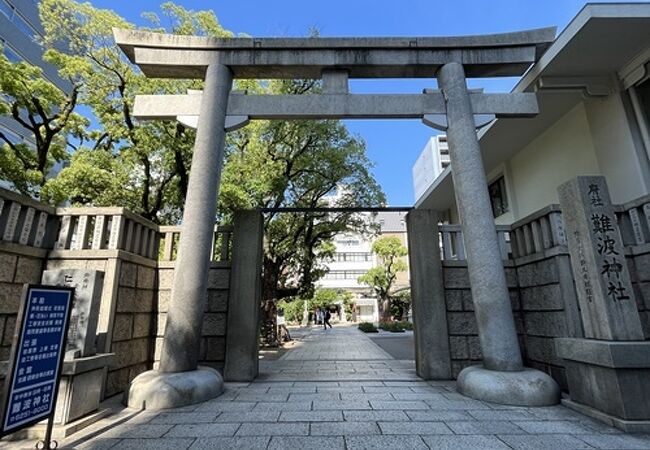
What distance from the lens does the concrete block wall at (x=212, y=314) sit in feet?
20.9

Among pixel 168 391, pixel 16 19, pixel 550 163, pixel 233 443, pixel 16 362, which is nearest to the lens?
pixel 16 362

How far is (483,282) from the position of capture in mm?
5484

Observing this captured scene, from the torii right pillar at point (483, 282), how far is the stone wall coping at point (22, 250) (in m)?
7.09

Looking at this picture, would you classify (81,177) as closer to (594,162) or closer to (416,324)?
(416,324)

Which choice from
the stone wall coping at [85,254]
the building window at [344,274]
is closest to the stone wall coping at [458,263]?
the stone wall coping at [85,254]

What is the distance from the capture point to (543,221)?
590 centimetres

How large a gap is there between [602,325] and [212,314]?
6.31 m

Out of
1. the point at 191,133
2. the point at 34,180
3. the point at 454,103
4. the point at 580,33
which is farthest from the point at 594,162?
the point at 34,180

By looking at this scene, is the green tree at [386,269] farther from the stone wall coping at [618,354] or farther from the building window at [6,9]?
the building window at [6,9]

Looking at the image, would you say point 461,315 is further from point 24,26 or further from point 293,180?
point 24,26

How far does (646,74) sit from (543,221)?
398 centimetres

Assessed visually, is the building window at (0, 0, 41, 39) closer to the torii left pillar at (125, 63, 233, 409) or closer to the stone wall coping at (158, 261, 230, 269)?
the torii left pillar at (125, 63, 233, 409)

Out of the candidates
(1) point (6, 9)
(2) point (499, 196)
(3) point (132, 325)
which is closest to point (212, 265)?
(3) point (132, 325)

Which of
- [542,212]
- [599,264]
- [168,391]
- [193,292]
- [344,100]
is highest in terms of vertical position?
[344,100]
